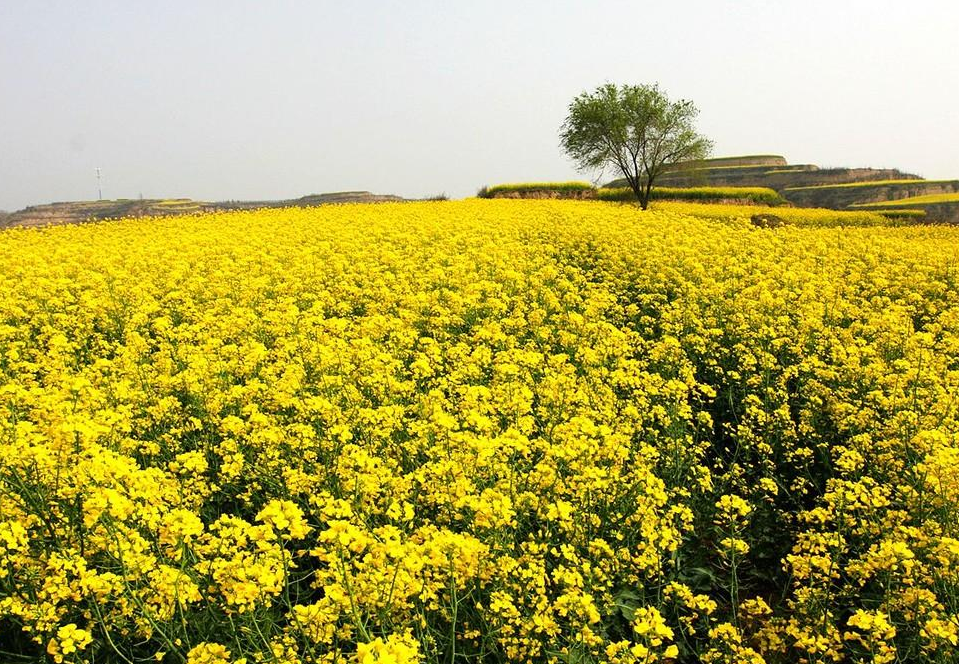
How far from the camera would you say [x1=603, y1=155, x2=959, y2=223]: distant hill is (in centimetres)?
4122

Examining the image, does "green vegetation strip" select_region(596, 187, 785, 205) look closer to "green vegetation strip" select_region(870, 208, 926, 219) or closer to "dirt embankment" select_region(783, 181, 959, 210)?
"dirt embankment" select_region(783, 181, 959, 210)

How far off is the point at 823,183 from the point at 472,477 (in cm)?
6267

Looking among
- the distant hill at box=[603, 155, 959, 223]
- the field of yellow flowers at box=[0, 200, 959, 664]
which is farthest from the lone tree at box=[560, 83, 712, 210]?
the field of yellow flowers at box=[0, 200, 959, 664]

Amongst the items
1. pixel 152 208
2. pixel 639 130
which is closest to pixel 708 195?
pixel 639 130

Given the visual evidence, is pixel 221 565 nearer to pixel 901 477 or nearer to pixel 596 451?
pixel 596 451

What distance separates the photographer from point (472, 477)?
4555 millimetres

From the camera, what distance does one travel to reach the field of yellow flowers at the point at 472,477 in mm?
3492

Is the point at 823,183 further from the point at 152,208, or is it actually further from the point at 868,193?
the point at 152,208

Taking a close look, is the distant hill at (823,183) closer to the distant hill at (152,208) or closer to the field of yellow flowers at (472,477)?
the distant hill at (152,208)

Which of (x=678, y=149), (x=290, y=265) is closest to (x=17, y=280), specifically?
(x=290, y=265)

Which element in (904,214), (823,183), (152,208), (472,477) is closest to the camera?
(472,477)

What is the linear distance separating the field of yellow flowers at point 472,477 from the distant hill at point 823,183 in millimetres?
32977

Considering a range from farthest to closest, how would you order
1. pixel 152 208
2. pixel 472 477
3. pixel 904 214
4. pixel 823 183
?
pixel 823 183 < pixel 152 208 < pixel 904 214 < pixel 472 477

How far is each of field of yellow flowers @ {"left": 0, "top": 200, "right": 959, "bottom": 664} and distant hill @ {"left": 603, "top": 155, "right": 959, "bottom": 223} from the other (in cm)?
3298
